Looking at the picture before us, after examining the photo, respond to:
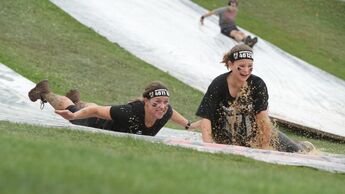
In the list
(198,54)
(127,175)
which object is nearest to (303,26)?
(198,54)

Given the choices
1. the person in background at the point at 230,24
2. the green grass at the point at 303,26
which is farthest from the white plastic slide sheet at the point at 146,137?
the green grass at the point at 303,26

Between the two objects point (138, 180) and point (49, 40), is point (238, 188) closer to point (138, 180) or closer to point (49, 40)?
point (138, 180)

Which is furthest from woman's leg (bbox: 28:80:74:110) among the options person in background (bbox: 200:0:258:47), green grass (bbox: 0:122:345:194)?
person in background (bbox: 200:0:258:47)

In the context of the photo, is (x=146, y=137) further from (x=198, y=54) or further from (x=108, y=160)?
(x=198, y=54)

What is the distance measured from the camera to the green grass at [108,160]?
4867 mm

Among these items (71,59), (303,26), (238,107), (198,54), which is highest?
(303,26)

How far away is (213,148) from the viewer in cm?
887

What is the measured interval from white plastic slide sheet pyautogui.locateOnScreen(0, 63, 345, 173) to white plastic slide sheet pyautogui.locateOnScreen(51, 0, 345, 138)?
5713mm

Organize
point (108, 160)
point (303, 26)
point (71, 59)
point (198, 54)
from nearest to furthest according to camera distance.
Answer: point (108, 160) → point (71, 59) → point (198, 54) → point (303, 26)

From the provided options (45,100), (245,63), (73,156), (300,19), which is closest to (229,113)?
(245,63)

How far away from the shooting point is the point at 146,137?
9312 millimetres

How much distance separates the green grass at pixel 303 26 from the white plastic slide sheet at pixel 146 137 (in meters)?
13.1

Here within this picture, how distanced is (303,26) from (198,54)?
9.95 m

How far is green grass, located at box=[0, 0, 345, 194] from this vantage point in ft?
16.0
